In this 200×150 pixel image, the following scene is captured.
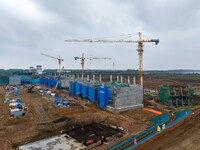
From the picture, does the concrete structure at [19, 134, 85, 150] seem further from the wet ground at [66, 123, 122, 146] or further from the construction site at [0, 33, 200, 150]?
the wet ground at [66, 123, 122, 146]

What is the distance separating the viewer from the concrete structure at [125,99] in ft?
117

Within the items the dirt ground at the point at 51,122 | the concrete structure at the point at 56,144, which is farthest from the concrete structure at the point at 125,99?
the concrete structure at the point at 56,144

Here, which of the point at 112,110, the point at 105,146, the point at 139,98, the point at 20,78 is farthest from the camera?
the point at 20,78

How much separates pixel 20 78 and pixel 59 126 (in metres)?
75.3

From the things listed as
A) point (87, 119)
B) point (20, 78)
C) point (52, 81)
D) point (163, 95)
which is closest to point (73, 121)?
point (87, 119)

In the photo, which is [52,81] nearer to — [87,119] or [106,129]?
[87,119]

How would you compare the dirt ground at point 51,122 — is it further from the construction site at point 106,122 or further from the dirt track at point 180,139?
the dirt track at point 180,139

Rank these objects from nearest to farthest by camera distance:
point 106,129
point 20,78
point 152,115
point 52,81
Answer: point 106,129 → point 152,115 → point 52,81 → point 20,78

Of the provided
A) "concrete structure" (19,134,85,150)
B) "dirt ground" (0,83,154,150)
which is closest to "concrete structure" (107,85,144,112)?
"dirt ground" (0,83,154,150)

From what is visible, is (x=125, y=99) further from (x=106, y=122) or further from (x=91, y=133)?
(x=91, y=133)

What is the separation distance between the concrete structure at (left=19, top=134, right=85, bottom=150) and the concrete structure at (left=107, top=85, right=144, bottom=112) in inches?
567

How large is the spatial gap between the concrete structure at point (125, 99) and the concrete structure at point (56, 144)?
14.4 meters

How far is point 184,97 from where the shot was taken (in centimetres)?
4209

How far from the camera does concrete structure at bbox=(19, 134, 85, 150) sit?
20.8 metres
